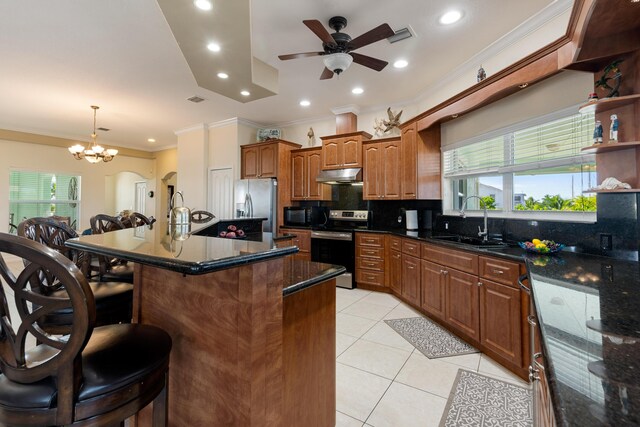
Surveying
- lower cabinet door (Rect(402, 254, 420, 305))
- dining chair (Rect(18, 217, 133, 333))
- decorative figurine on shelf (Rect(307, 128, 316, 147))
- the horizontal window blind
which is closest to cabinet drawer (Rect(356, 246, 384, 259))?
lower cabinet door (Rect(402, 254, 420, 305))

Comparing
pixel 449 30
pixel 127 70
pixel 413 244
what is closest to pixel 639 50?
pixel 449 30

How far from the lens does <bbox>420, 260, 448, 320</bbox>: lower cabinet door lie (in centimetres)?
296

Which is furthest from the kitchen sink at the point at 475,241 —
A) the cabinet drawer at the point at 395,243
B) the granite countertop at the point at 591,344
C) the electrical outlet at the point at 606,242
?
the granite countertop at the point at 591,344

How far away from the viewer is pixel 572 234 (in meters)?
2.25

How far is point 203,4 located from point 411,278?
3416mm

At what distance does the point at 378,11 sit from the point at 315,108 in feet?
8.55

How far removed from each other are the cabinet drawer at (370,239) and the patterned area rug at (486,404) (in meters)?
2.16

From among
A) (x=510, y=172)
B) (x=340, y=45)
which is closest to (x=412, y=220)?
(x=510, y=172)

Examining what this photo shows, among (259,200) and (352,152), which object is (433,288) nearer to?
(352,152)

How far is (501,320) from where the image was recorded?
7.38 feet

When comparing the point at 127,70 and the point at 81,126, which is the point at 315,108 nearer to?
the point at 127,70

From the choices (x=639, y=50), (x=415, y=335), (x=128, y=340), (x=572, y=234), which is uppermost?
(x=639, y=50)

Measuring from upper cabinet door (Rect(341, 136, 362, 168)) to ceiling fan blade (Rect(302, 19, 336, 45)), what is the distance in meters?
2.13

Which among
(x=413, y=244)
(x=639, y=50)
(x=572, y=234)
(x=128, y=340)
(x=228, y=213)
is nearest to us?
(x=128, y=340)
